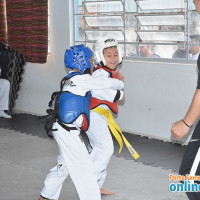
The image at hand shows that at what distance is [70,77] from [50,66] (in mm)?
4584

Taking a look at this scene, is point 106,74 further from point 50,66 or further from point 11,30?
point 11,30

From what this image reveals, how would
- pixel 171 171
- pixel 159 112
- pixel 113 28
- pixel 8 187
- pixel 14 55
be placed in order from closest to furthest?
pixel 8 187 → pixel 171 171 → pixel 159 112 → pixel 113 28 → pixel 14 55

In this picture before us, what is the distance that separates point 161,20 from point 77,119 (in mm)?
3154

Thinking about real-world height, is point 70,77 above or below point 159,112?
above

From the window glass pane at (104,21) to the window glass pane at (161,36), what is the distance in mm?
476

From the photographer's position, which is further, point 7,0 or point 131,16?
point 7,0

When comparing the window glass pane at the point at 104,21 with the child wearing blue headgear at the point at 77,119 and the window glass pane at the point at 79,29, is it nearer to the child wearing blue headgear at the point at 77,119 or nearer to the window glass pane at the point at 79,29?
the window glass pane at the point at 79,29

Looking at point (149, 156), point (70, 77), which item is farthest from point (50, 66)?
point (70, 77)

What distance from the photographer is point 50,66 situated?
8.30 metres

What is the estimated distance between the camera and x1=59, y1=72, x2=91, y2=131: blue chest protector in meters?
3.73

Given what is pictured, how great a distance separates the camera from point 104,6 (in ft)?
24.1

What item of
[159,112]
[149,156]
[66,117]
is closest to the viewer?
[66,117]

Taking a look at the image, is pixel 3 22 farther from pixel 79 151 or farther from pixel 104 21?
pixel 79 151

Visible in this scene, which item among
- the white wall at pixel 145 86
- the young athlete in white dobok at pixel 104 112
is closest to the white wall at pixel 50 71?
the white wall at pixel 145 86
